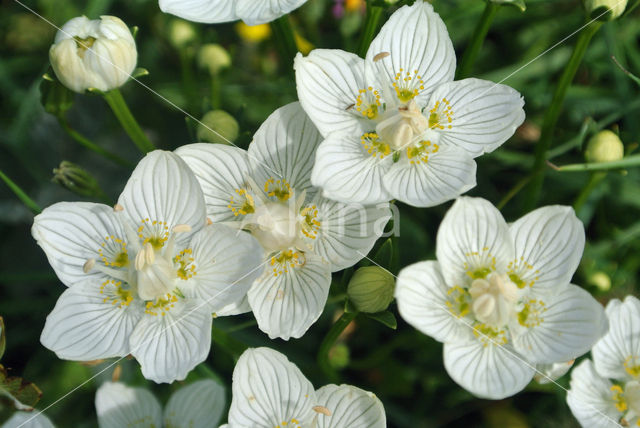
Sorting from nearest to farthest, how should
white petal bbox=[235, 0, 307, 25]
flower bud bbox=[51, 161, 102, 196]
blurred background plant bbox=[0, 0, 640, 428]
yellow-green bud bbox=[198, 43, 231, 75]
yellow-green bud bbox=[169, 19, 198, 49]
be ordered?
white petal bbox=[235, 0, 307, 25] < flower bud bbox=[51, 161, 102, 196] < blurred background plant bbox=[0, 0, 640, 428] < yellow-green bud bbox=[198, 43, 231, 75] < yellow-green bud bbox=[169, 19, 198, 49]

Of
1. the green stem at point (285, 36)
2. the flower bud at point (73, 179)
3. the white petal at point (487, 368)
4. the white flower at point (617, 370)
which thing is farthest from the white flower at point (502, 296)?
the flower bud at point (73, 179)

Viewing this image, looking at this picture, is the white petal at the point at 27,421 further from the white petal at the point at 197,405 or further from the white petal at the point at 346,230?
the white petal at the point at 346,230

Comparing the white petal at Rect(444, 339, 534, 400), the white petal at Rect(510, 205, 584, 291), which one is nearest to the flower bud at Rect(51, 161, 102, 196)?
the white petal at Rect(444, 339, 534, 400)

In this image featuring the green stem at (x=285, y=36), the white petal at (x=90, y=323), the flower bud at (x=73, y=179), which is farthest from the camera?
the green stem at (x=285, y=36)

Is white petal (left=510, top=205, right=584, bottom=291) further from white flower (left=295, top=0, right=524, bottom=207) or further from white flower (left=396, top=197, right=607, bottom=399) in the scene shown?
white flower (left=295, top=0, right=524, bottom=207)

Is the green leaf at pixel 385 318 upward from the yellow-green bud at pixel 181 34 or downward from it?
downward

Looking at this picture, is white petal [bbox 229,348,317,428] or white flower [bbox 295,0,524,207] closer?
white petal [bbox 229,348,317,428]

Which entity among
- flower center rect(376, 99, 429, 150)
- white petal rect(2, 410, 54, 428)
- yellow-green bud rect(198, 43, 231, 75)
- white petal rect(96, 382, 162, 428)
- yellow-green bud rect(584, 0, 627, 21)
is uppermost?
yellow-green bud rect(584, 0, 627, 21)

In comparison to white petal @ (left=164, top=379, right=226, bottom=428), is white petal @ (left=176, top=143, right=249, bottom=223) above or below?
above
